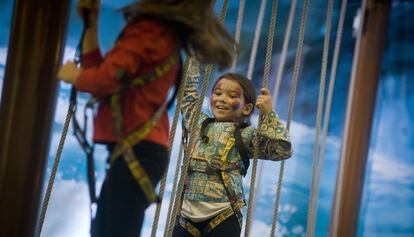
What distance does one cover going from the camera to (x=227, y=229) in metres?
1.30

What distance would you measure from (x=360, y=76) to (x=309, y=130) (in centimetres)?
76

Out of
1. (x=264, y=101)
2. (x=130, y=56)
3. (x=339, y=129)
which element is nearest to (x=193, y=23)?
(x=130, y=56)

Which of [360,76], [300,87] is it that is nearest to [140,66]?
[360,76]

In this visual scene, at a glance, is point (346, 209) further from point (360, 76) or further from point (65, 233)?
point (65, 233)

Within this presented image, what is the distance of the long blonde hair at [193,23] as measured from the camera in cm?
78

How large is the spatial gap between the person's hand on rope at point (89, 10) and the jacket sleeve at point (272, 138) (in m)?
0.61

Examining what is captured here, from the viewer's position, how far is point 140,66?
782 millimetres

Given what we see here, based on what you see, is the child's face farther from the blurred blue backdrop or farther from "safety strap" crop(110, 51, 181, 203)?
the blurred blue backdrop

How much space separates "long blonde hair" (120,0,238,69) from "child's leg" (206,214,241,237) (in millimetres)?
570

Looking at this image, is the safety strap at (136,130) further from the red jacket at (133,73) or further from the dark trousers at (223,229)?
the dark trousers at (223,229)

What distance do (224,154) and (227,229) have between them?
0.19 meters

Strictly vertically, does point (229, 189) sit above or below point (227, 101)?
below

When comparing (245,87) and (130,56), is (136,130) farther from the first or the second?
(245,87)

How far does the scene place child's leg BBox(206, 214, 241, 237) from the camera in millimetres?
1290
